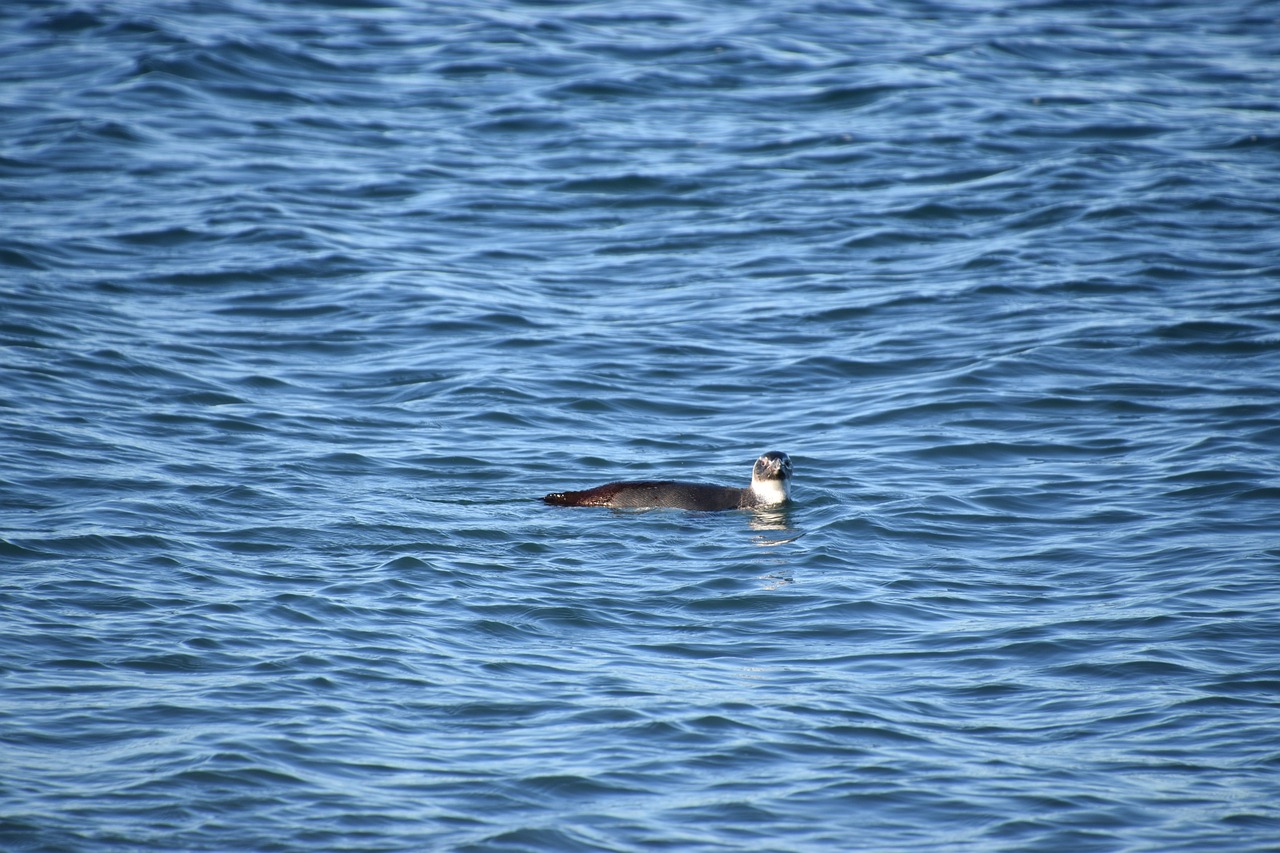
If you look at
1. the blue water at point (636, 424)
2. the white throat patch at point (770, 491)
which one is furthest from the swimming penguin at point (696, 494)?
the blue water at point (636, 424)

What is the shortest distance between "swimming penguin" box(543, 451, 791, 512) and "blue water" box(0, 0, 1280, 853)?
0.52 ft

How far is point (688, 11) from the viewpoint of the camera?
26141 millimetres

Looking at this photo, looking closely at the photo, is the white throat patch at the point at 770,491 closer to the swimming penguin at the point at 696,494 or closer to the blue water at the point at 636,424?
the swimming penguin at the point at 696,494

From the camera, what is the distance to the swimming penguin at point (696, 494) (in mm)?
10617

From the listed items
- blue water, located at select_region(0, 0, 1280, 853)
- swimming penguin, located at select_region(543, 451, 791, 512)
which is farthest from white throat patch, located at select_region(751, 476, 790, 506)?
blue water, located at select_region(0, 0, 1280, 853)

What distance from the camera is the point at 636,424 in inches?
510

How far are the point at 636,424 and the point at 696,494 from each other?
2328mm

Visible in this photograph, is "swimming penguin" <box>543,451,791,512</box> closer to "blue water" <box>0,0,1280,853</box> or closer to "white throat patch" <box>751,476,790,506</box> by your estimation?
"white throat patch" <box>751,476,790,506</box>

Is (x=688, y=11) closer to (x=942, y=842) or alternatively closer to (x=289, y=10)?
(x=289, y=10)

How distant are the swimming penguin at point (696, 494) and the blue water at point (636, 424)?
0.52 ft

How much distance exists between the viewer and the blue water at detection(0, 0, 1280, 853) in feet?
23.1

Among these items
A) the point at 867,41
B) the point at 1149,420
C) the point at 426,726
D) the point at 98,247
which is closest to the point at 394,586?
the point at 426,726

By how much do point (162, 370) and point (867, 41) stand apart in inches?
580

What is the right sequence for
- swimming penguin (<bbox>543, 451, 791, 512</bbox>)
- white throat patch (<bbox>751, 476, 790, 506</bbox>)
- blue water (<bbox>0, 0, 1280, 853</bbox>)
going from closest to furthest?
blue water (<bbox>0, 0, 1280, 853</bbox>) < swimming penguin (<bbox>543, 451, 791, 512</bbox>) < white throat patch (<bbox>751, 476, 790, 506</bbox>)
